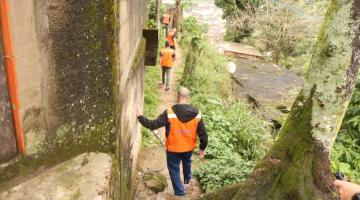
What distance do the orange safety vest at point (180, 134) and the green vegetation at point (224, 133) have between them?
50.8 inches

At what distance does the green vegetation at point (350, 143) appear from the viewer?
7.71 meters

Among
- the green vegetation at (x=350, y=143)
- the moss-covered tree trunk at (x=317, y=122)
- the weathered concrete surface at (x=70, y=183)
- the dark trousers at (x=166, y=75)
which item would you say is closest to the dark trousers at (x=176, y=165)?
the moss-covered tree trunk at (x=317, y=122)

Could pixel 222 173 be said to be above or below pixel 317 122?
below

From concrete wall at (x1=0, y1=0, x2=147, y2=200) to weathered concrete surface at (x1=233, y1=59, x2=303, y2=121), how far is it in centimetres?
877

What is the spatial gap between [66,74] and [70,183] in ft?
2.72

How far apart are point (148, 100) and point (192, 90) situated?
2.25m

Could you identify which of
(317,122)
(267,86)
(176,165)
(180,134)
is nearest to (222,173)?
(176,165)

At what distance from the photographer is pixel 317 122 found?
4.22 metres

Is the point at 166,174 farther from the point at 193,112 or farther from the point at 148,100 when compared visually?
the point at 148,100

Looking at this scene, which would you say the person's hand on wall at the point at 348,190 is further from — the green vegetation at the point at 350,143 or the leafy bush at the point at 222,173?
the green vegetation at the point at 350,143

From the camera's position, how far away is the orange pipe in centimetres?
220

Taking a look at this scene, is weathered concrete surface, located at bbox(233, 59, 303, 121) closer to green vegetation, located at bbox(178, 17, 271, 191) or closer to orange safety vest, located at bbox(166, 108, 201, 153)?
→ green vegetation, located at bbox(178, 17, 271, 191)

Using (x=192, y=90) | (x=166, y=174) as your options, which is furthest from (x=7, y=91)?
(x=192, y=90)

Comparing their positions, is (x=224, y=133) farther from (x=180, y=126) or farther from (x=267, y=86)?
(x=267, y=86)
